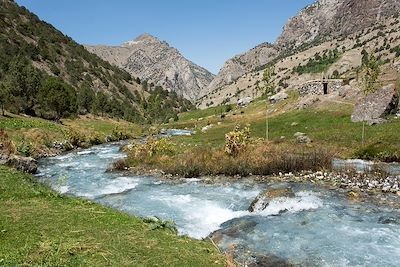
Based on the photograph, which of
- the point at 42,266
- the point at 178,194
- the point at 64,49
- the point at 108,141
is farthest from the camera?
the point at 64,49

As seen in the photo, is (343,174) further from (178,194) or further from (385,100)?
(385,100)

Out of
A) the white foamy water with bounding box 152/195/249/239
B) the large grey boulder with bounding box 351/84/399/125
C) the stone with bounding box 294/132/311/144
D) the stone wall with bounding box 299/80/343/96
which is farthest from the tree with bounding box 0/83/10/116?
the large grey boulder with bounding box 351/84/399/125

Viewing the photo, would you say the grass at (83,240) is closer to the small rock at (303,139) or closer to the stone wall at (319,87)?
the small rock at (303,139)

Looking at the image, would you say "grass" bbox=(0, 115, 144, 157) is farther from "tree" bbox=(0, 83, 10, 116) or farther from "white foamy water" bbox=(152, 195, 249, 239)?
"white foamy water" bbox=(152, 195, 249, 239)

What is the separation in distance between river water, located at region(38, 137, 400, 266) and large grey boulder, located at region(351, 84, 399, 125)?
2930cm

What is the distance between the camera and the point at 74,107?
9962cm

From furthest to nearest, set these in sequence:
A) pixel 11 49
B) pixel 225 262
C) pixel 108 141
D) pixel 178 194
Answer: pixel 11 49 → pixel 108 141 → pixel 178 194 → pixel 225 262

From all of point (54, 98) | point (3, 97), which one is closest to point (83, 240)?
point (3, 97)

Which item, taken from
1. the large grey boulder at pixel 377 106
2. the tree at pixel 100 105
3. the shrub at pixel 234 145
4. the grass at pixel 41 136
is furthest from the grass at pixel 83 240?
the tree at pixel 100 105

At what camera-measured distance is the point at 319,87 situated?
89.3 meters

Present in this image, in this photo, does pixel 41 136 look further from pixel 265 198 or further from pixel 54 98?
pixel 265 198

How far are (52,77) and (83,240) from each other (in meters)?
97.2

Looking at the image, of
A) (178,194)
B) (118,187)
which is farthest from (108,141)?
(178,194)

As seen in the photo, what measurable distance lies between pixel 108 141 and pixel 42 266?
2622 inches
